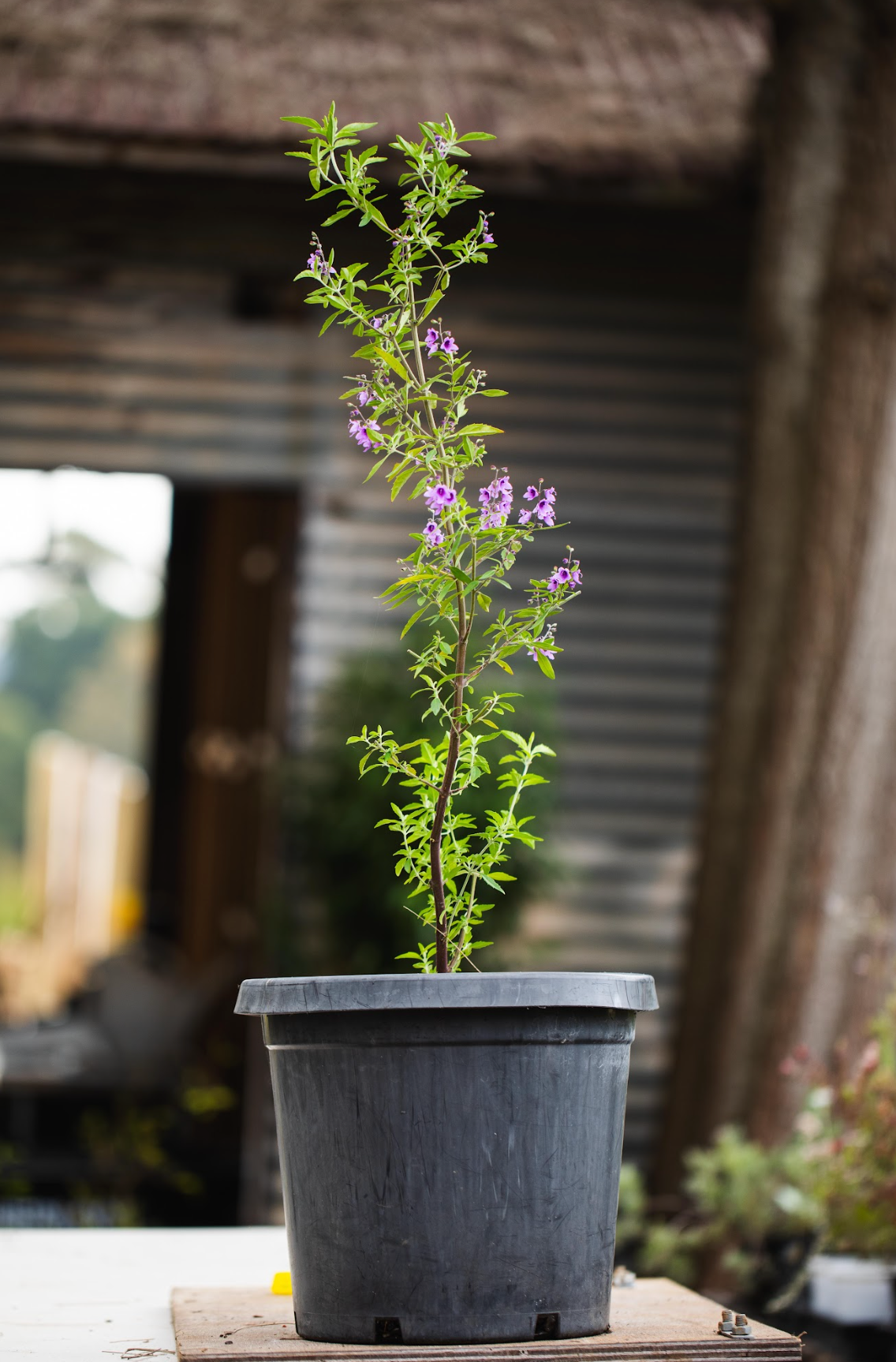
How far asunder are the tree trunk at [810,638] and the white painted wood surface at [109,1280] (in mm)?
1642

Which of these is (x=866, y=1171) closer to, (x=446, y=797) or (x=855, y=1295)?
(x=855, y=1295)

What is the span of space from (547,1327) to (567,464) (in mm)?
4052

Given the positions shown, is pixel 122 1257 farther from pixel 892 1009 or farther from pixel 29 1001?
pixel 29 1001

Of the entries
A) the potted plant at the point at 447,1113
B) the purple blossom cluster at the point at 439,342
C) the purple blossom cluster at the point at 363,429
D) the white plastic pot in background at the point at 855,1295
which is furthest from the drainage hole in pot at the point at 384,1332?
the white plastic pot in background at the point at 855,1295

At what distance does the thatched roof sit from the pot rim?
3.51m

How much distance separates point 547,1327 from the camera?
161 cm

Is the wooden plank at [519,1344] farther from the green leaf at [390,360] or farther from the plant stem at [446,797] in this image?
the green leaf at [390,360]

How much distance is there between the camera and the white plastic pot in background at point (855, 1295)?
304cm

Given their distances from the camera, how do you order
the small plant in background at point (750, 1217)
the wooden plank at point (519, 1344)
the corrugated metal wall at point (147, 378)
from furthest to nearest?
1. the corrugated metal wall at point (147, 378)
2. the small plant in background at point (750, 1217)
3. the wooden plank at point (519, 1344)

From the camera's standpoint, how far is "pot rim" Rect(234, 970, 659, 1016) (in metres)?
1.57

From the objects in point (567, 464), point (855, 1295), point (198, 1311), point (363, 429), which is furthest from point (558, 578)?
point (567, 464)

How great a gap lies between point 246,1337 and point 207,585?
655 cm

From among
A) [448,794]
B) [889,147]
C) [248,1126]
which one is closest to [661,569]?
[889,147]

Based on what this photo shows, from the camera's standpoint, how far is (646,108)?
4824 mm
